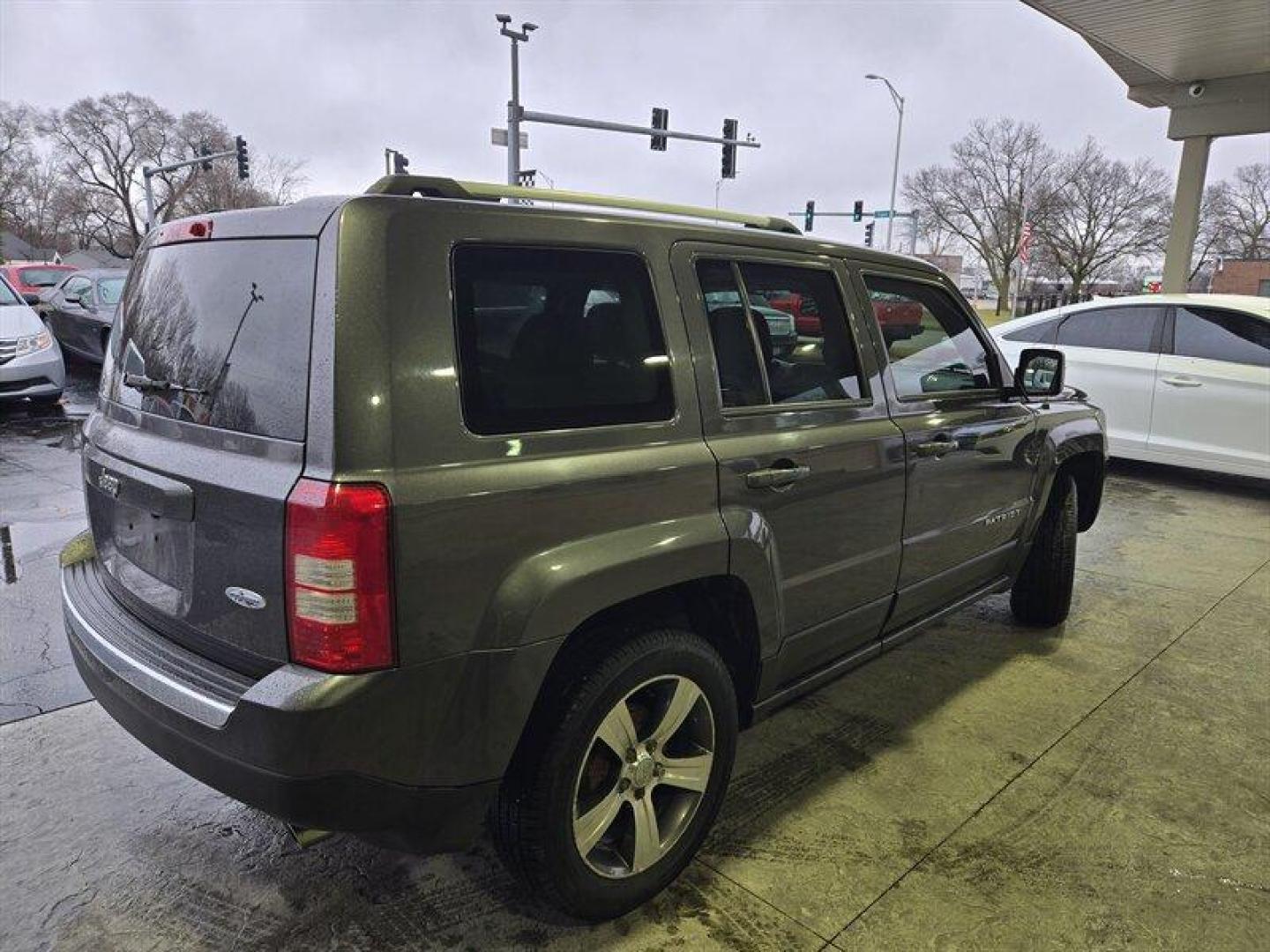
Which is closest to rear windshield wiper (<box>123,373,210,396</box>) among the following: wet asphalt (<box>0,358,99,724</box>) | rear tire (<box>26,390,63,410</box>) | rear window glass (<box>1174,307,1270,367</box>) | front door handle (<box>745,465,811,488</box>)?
front door handle (<box>745,465,811,488</box>)

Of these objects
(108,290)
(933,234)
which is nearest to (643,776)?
(108,290)

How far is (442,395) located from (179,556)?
2.60ft

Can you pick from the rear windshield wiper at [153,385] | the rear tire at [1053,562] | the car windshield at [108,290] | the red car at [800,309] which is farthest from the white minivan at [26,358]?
the rear tire at [1053,562]

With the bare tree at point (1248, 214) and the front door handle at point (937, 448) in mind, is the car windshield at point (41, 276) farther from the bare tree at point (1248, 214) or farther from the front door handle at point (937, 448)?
the bare tree at point (1248, 214)

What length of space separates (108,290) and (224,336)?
39.1ft

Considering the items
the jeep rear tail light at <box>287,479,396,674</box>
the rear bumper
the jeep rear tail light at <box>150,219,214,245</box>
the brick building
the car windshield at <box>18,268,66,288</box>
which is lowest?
the rear bumper

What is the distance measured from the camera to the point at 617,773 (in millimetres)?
2246

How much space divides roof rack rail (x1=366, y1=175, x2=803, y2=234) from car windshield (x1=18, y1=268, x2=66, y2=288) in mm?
20425

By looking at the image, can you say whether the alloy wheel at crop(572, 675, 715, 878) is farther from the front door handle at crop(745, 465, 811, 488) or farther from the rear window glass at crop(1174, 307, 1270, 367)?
the rear window glass at crop(1174, 307, 1270, 367)

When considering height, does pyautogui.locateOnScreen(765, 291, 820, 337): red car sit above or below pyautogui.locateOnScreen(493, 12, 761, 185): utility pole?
below

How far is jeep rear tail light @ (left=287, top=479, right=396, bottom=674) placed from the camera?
1.70 m

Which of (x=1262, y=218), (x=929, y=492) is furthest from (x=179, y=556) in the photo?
(x=1262, y=218)

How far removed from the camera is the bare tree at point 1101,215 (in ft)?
145

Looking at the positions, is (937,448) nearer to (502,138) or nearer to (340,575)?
(340,575)
